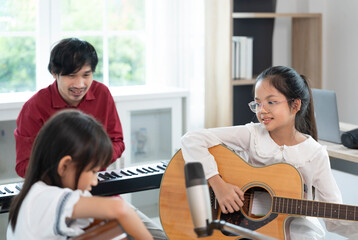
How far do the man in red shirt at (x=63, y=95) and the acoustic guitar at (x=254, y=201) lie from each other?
0.88ft

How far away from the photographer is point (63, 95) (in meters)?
1.99

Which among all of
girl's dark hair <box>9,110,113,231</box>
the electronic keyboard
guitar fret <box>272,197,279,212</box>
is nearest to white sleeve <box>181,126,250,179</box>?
the electronic keyboard

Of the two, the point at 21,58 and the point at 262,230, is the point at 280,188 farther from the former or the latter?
the point at 21,58

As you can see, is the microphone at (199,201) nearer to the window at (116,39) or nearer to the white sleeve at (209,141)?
the white sleeve at (209,141)

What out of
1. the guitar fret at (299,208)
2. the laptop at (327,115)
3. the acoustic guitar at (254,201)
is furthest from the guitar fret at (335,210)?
the laptop at (327,115)

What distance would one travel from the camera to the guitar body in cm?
165

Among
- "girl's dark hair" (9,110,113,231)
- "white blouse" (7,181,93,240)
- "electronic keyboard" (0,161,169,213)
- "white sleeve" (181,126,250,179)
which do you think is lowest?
"electronic keyboard" (0,161,169,213)

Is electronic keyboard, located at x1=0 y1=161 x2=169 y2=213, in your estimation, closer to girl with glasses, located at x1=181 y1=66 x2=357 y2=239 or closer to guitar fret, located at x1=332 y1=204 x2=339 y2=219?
girl with glasses, located at x1=181 y1=66 x2=357 y2=239

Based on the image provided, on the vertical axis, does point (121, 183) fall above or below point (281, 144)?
below

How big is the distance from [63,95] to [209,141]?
607 mm

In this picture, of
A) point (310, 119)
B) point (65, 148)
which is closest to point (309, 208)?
point (310, 119)

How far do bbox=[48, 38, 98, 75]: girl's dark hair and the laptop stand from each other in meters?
1.15

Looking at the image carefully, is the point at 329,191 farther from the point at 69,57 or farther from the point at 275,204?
the point at 69,57

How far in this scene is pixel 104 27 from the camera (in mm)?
3463
